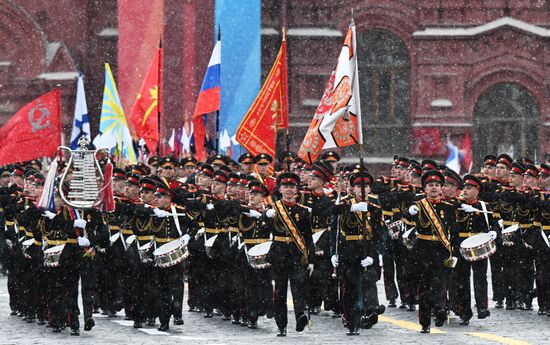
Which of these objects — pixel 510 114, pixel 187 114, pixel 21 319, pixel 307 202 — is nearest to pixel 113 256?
pixel 21 319

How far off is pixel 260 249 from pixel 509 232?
146 inches

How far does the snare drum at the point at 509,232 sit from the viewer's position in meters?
18.8

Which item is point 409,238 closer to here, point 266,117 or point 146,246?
point 266,117

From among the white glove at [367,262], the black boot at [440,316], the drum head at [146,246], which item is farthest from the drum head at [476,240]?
the drum head at [146,246]

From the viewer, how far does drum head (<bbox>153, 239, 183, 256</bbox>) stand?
16547 millimetres

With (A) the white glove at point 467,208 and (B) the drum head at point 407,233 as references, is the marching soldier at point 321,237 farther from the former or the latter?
(A) the white glove at point 467,208

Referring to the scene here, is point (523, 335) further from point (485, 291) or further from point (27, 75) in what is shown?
point (27, 75)

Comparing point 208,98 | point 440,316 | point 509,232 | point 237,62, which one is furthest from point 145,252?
point 237,62

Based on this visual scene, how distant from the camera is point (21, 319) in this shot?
1811 centimetres

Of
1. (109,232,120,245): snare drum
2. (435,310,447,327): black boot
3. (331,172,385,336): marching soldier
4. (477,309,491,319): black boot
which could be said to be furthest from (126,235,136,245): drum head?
(477,309,491,319): black boot

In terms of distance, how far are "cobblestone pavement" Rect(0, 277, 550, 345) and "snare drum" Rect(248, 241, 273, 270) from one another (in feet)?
2.41

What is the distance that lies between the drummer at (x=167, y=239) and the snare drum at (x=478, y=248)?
3132mm

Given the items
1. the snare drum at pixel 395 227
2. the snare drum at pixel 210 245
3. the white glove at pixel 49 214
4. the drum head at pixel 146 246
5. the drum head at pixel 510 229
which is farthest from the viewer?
the snare drum at pixel 395 227

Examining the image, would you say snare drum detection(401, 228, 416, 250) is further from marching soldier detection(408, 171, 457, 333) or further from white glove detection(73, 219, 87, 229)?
white glove detection(73, 219, 87, 229)
